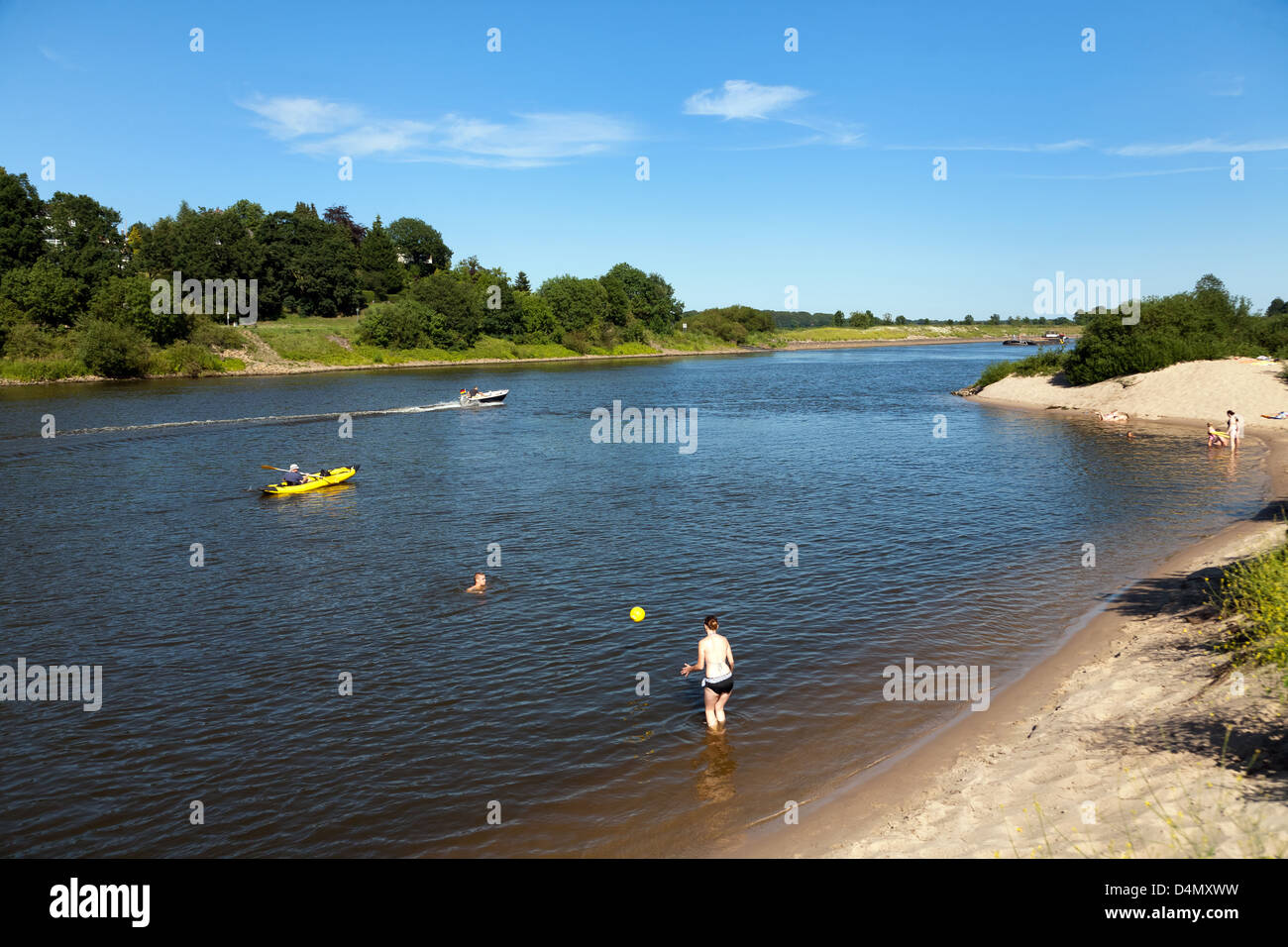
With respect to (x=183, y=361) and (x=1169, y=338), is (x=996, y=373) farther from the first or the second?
(x=183, y=361)

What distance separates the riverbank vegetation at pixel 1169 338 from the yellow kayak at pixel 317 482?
62.3 metres

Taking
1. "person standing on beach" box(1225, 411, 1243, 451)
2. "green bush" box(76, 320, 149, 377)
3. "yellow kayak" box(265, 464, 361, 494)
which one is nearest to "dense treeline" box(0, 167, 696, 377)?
"green bush" box(76, 320, 149, 377)

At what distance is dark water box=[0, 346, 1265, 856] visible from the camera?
1362 cm

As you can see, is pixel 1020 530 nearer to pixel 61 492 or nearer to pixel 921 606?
pixel 921 606

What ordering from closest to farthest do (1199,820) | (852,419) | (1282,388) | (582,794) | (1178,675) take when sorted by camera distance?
1. (1199,820)
2. (582,794)
3. (1178,675)
4. (1282,388)
5. (852,419)

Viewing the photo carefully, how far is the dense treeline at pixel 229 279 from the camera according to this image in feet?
375

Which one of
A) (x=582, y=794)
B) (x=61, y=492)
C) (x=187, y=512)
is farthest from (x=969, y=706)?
(x=61, y=492)

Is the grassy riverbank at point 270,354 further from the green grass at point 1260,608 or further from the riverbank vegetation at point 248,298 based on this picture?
the green grass at point 1260,608

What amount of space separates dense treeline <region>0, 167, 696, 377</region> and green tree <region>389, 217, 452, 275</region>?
1.01 feet

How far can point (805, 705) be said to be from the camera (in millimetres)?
16578

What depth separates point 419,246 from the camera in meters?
189

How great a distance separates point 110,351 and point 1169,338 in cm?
11669

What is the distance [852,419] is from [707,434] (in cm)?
1645

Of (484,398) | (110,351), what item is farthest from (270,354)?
(484,398)
